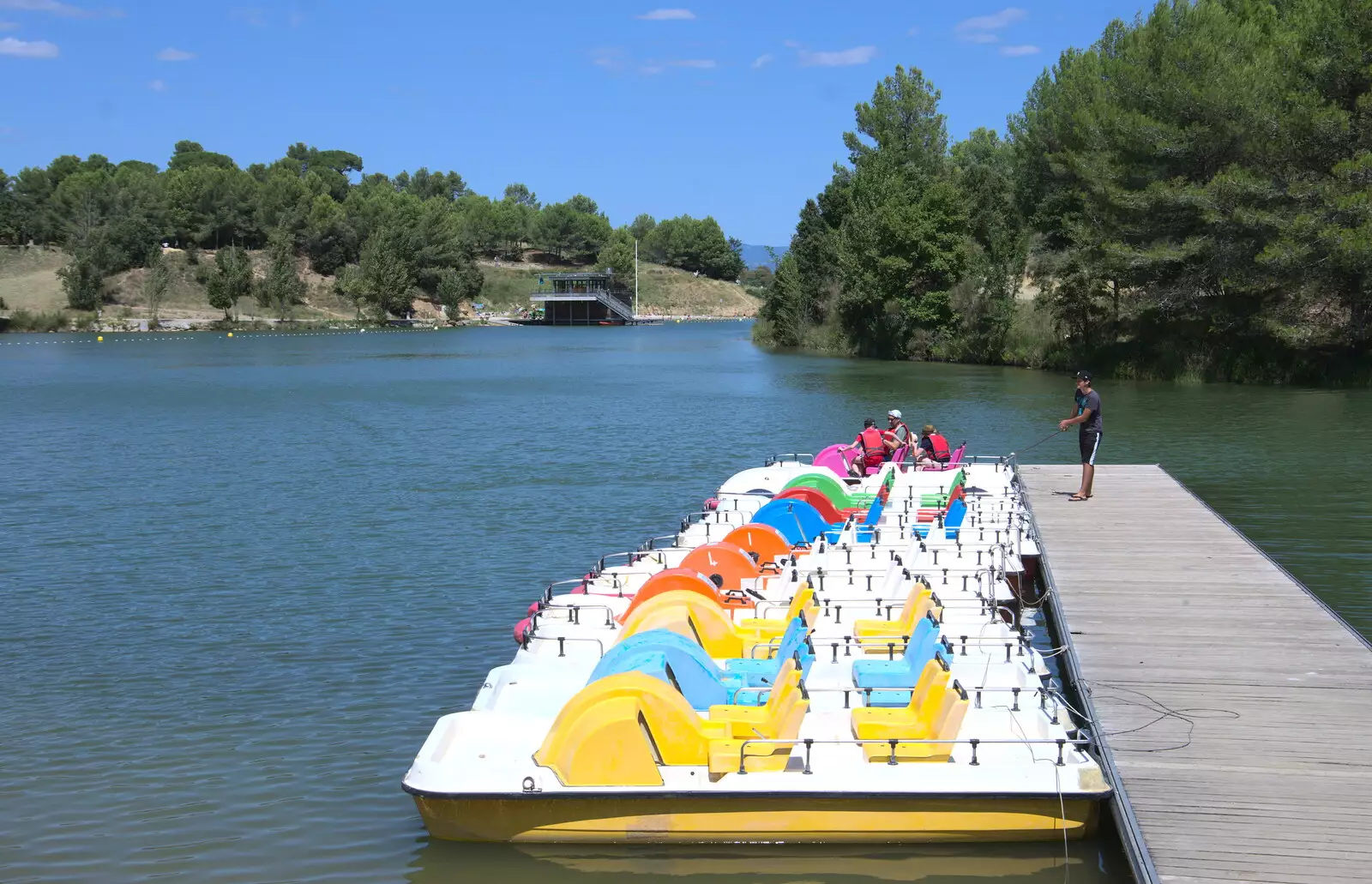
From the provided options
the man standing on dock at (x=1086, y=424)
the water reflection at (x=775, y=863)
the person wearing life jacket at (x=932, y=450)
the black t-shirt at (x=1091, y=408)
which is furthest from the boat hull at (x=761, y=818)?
the person wearing life jacket at (x=932, y=450)

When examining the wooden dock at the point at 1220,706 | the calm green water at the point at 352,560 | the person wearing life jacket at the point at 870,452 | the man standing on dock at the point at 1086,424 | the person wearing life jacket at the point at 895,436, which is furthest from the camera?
the person wearing life jacket at the point at 895,436

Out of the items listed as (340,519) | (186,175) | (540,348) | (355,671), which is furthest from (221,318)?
(355,671)

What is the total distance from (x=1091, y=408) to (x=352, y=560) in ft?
38.8

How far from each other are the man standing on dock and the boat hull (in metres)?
10.5

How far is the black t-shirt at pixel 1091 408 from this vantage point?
64.5 feet

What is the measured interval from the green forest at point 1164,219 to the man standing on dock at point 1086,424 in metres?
25.3

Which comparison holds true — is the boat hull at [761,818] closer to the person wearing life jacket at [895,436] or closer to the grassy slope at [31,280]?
the person wearing life jacket at [895,436]

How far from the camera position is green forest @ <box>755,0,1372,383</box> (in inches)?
1713

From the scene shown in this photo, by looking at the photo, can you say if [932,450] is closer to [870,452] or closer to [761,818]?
[870,452]

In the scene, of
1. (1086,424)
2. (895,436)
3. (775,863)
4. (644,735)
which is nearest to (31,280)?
(895,436)

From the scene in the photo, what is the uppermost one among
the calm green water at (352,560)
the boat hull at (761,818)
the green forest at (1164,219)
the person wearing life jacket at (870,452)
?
the green forest at (1164,219)

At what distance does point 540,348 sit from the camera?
105 m

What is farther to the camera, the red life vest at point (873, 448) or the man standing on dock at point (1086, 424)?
the red life vest at point (873, 448)

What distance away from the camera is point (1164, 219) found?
1909 inches
